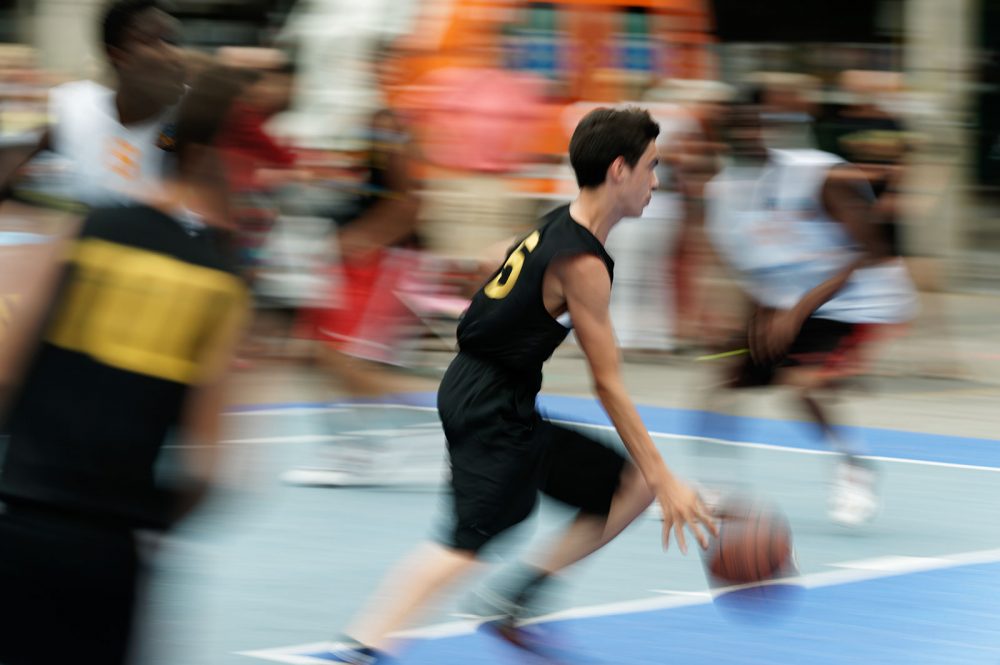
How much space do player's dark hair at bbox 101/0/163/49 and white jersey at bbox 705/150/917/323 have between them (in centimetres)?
302

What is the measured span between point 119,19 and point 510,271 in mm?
1466

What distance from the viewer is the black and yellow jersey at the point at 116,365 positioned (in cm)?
357

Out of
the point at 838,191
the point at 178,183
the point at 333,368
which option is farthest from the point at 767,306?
the point at 178,183

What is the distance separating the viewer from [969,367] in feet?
43.6

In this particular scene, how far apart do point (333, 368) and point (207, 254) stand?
16.8 feet

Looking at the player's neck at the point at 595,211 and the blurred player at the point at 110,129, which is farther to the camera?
the blurred player at the point at 110,129

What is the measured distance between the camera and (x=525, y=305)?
5.19 meters

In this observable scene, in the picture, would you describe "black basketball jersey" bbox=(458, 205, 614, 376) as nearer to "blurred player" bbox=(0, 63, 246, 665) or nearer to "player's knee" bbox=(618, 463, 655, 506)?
"player's knee" bbox=(618, 463, 655, 506)

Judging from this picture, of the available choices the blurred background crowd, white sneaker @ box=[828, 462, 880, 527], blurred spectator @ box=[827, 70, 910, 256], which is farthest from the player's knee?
the blurred background crowd

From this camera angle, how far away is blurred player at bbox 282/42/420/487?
→ 8.68 metres

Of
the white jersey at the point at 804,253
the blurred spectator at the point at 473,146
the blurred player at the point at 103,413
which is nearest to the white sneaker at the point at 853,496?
the white jersey at the point at 804,253

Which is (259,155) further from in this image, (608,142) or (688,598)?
(608,142)

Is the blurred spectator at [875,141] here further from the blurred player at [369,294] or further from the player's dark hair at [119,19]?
the player's dark hair at [119,19]

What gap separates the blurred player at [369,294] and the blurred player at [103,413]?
501cm
